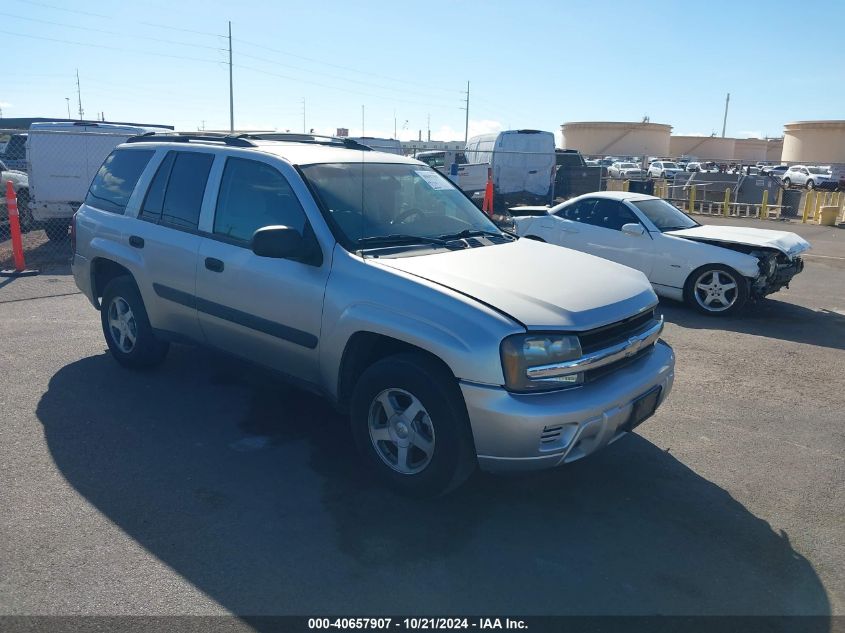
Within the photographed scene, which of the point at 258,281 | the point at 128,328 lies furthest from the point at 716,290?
the point at 128,328

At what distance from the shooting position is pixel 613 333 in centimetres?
381

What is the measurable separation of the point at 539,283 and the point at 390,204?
1.27 metres

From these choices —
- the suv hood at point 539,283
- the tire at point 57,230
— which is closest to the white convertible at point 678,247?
the suv hood at point 539,283

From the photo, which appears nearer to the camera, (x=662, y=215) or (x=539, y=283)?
(x=539, y=283)

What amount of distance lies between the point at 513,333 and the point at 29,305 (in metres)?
7.00

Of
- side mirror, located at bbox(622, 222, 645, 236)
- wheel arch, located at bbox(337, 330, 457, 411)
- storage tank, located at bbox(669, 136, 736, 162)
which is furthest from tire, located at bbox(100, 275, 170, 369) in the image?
storage tank, located at bbox(669, 136, 736, 162)

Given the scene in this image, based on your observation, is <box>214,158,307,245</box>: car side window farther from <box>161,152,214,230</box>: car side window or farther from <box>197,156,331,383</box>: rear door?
Answer: <box>161,152,214,230</box>: car side window

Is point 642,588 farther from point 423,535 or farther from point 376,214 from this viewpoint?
point 376,214

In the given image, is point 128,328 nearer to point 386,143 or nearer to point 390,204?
point 390,204

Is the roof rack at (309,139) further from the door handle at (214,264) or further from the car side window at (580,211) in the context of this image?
the car side window at (580,211)

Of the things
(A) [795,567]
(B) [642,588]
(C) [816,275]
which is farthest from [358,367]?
(C) [816,275]

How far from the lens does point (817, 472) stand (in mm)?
4336

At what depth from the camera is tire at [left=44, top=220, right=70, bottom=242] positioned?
12517 mm

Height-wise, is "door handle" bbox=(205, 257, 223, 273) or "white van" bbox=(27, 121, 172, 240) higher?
"white van" bbox=(27, 121, 172, 240)
